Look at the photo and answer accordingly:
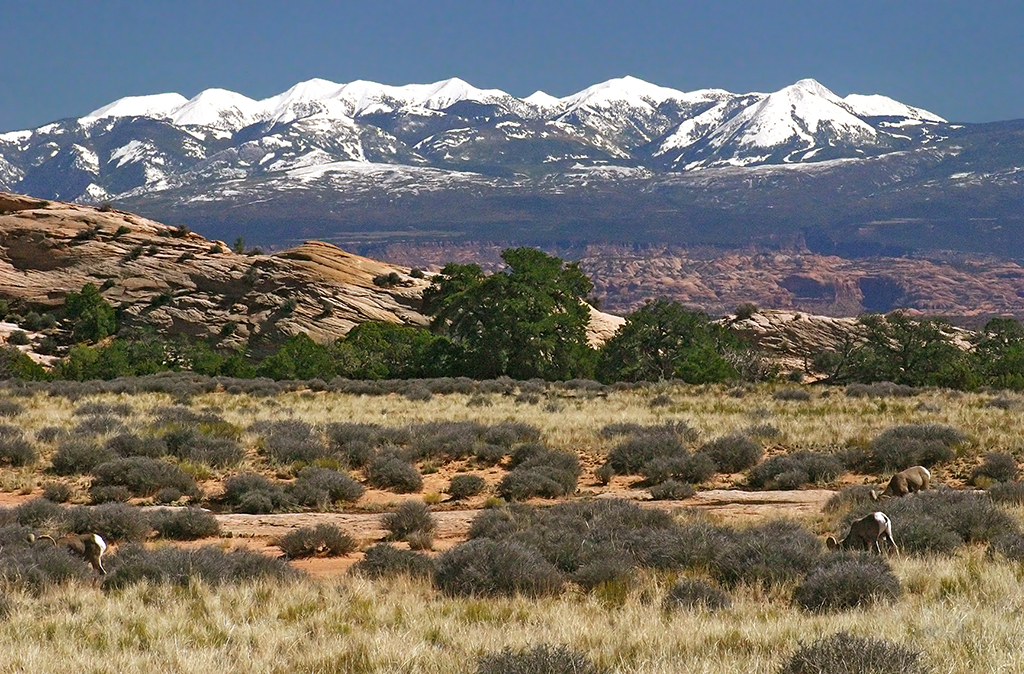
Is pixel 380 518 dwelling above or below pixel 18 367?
above

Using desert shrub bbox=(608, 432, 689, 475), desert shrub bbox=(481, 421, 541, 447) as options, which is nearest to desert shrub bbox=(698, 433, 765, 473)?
desert shrub bbox=(608, 432, 689, 475)

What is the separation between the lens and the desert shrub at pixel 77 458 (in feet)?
61.7

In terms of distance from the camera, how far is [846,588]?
355 inches

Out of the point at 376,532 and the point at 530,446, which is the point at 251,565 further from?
the point at 530,446

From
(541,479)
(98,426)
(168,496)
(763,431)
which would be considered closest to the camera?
(168,496)

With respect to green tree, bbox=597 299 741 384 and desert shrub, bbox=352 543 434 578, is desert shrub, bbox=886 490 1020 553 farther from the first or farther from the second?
green tree, bbox=597 299 741 384

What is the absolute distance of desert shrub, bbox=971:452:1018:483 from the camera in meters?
17.4

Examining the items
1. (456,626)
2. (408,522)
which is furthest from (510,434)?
(456,626)

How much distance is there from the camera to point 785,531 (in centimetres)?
1205

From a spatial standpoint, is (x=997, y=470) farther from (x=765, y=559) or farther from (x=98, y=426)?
(x=98, y=426)

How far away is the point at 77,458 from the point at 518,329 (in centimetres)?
2972

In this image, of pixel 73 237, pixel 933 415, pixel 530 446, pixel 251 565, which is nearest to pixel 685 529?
pixel 251 565

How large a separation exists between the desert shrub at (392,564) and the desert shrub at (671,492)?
6.78m

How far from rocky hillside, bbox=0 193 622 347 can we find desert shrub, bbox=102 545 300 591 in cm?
5883
